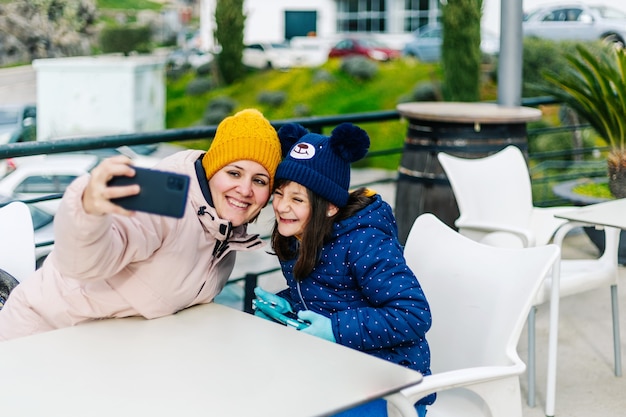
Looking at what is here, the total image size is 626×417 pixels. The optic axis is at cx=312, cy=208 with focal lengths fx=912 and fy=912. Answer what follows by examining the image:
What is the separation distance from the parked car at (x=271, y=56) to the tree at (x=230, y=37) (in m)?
0.33

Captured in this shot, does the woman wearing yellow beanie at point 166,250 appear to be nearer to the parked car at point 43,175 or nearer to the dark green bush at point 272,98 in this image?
the parked car at point 43,175

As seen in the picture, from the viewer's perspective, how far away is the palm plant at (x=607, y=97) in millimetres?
4336

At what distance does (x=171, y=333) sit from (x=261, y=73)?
859 inches

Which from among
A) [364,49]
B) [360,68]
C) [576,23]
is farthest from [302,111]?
[576,23]

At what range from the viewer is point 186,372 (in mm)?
1474

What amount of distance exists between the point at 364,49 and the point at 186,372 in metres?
22.5

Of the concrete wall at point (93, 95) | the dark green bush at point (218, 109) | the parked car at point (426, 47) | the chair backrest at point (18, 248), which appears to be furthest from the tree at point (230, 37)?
the chair backrest at point (18, 248)

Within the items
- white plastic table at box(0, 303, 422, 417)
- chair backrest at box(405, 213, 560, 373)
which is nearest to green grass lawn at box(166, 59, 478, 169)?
chair backrest at box(405, 213, 560, 373)

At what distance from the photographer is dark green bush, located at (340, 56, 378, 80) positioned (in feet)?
70.3

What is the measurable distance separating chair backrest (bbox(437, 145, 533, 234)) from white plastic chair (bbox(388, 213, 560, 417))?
104 centimetres

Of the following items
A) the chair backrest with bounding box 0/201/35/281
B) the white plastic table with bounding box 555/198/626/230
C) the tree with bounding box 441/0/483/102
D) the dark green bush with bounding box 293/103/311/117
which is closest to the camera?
the chair backrest with bounding box 0/201/35/281

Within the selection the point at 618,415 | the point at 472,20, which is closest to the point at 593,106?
the point at 618,415

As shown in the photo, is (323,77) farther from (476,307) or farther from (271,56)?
(476,307)

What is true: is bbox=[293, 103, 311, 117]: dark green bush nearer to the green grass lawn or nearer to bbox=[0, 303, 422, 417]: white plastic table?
the green grass lawn
